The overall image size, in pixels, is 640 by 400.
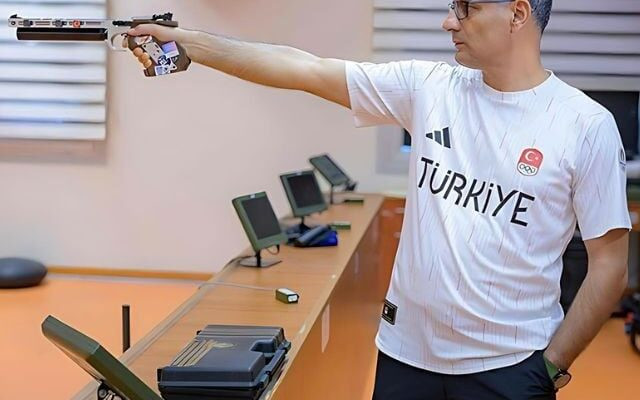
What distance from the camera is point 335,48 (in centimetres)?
610

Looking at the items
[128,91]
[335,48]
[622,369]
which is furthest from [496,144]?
[128,91]

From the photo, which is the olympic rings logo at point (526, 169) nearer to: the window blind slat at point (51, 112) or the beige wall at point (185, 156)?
the beige wall at point (185, 156)

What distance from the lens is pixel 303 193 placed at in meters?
4.48

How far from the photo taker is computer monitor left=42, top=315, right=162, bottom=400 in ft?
5.11

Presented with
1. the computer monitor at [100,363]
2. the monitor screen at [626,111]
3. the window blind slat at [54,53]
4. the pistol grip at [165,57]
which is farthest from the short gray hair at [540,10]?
the window blind slat at [54,53]

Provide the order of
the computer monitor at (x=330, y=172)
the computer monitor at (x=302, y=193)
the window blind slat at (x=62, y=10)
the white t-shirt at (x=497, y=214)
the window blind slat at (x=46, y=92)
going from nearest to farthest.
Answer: the white t-shirt at (x=497, y=214) < the computer monitor at (x=302, y=193) < the computer monitor at (x=330, y=172) < the window blind slat at (x=62, y=10) < the window blind slat at (x=46, y=92)

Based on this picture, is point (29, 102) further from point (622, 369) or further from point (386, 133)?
point (622, 369)

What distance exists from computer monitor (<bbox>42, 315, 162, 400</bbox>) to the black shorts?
1.77 feet

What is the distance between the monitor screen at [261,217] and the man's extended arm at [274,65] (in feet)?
5.08

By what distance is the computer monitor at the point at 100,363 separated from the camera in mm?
1559

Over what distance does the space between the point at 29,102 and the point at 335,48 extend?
2103mm

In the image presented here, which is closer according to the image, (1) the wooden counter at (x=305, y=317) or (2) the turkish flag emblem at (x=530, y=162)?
(2) the turkish flag emblem at (x=530, y=162)

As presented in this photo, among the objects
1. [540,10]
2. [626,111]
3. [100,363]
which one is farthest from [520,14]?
[626,111]

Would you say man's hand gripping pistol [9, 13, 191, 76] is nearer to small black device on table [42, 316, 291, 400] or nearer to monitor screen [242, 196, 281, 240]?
small black device on table [42, 316, 291, 400]
